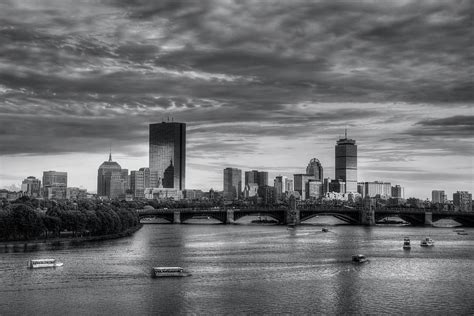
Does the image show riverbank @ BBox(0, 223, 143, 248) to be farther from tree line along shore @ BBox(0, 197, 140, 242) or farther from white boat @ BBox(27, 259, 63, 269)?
white boat @ BBox(27, 259, 63, 269)

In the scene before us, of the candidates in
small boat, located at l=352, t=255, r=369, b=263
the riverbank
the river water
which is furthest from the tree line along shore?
small boat, located at l=352, t=255, r=369, b=263

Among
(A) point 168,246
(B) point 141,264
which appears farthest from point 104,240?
(B) point 141,264

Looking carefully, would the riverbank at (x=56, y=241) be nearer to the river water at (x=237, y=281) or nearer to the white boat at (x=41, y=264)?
the river water at (x=237, y=281)

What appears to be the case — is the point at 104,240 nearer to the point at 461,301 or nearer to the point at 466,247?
the point at 466,247

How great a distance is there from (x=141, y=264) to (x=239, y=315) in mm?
34846

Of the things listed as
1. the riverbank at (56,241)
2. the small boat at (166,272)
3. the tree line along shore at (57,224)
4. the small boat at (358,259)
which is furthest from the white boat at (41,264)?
the small boat at (358,259)

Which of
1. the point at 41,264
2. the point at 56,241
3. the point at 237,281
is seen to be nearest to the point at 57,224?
the point at 56,241

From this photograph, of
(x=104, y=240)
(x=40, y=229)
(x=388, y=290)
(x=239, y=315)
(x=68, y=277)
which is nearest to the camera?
(x=239, y=315)

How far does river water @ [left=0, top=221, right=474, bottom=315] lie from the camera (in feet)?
210

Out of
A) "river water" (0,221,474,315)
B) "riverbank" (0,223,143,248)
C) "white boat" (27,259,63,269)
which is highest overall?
"riverbank" (0,223,143,248)

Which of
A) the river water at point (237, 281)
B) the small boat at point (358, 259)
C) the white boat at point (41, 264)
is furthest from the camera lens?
the small boat at point (358, 259)

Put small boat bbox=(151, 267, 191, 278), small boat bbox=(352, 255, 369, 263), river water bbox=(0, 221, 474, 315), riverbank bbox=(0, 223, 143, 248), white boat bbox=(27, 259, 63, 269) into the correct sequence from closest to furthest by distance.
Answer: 1. river water bbox=(0, 221, 474, 315)
2. small boat bbox=(151, 267, 191, 278)
3. white boat bbox=(27, 259, 63, 269)
4. small boat bbox=(352, 255, 369, 263)
5. riverbank bbox=(0, 223, 143, 248)

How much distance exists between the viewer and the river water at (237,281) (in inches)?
2516

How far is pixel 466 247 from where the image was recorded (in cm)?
12738
